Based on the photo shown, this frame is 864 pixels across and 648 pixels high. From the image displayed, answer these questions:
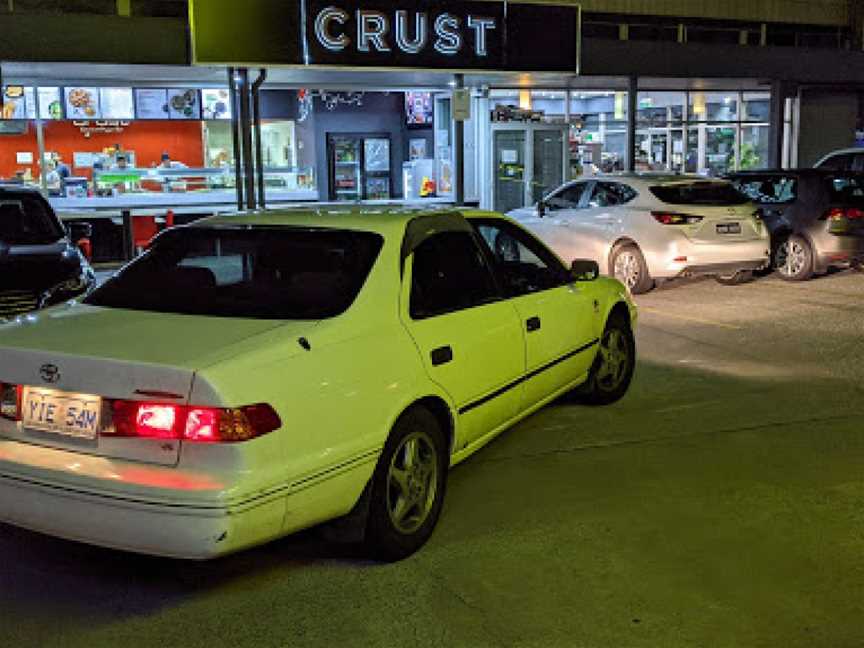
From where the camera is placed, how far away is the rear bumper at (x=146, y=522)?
3.62 m

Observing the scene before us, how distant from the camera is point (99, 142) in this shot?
17.5 metres

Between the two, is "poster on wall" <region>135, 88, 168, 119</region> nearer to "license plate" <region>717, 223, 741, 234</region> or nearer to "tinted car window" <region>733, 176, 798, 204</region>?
"tinted car window" <region>733, 176, 798, 204</region>

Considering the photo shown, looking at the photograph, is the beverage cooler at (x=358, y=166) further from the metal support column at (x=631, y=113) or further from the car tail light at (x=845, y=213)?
the car tail light at (x=845, y=213)

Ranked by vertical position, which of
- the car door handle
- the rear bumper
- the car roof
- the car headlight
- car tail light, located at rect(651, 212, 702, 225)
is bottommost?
the rear bumper

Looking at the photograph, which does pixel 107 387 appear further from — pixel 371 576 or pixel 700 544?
pixel 700 544

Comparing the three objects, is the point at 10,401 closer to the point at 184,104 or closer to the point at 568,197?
the point at 568,197

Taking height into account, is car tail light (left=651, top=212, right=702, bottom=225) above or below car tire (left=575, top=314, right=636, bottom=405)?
above

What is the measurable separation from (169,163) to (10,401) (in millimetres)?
14690

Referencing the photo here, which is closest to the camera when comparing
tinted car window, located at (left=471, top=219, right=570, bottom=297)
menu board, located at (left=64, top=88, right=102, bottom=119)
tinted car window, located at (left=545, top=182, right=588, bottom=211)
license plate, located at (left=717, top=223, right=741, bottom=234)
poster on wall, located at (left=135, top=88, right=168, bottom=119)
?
tinted car window, located at (left=471, top=219, right=570, bottom=297)

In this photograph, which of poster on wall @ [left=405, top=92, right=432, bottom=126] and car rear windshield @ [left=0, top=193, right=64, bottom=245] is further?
poster on wall @ [left=405, top=92, right=432, bottom=126]

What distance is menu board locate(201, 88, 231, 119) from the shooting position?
18.0 metres

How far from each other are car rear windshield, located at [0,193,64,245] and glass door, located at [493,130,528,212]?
10.9 m

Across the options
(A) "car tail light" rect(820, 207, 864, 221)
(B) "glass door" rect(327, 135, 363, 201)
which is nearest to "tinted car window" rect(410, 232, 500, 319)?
(A) "car tail light" rect(820, 207, 864, 221)

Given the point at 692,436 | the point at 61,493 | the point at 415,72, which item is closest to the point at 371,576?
the point at 61,493
